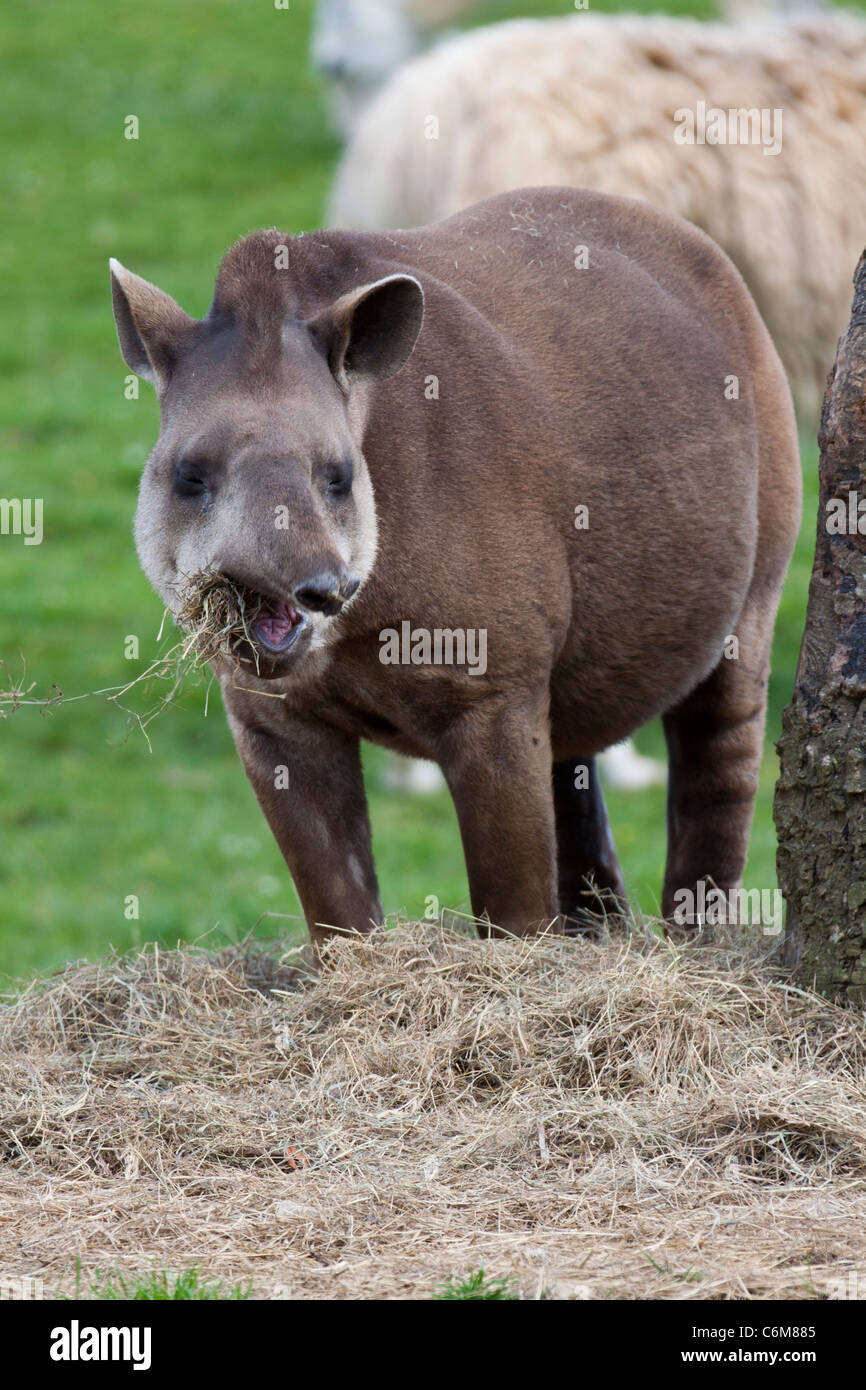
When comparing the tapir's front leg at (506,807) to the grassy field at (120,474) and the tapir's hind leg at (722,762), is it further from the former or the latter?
the tapir's hind leg at (722,762)

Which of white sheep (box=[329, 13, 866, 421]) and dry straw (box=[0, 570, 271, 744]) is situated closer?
dry straw (box=[0, 570, 271, 744])

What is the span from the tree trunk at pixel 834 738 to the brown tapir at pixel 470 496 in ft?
2.38

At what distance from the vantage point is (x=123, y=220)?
20.2 m

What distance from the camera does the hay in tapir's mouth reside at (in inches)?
173

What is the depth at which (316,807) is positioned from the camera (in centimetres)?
528

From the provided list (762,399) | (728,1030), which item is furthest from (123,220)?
(728,1030)

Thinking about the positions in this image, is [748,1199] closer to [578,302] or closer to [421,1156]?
[421,1156]

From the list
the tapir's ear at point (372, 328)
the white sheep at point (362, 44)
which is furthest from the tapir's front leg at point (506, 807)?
the white sheep at point (362, 44)

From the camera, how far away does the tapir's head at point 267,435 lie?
429 centimetres

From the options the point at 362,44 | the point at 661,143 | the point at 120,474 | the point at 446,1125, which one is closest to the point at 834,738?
the point at 446,1125

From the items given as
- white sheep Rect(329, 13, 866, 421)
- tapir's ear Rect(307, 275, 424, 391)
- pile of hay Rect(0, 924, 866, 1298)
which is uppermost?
white sheep Rect(329, 13, 866, 421)

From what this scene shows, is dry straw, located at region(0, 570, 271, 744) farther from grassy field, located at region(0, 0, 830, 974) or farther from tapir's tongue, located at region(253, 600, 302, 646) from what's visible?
grassy field, located at region(0, 0, 830, 974)

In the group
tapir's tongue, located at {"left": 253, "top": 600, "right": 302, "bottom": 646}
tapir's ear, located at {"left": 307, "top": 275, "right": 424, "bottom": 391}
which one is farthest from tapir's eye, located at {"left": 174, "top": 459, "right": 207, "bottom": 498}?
tapir's ear, located at {"left": 307, "top": 275, "right": 424, "bottom": 391}
